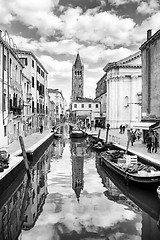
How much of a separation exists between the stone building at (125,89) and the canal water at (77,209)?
119ft

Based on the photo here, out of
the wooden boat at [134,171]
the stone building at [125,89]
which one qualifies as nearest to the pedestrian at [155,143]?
the wooden boat at [134,171]

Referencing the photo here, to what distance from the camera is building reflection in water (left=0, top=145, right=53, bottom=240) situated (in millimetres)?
8695

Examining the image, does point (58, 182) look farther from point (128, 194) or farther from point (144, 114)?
point (144, 114)

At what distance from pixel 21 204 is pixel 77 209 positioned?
2.45 m

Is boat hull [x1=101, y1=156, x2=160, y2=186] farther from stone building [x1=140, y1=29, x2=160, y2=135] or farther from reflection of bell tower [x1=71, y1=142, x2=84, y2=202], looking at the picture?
stone building [x1=140, y1=29, x2=160, y2=135]

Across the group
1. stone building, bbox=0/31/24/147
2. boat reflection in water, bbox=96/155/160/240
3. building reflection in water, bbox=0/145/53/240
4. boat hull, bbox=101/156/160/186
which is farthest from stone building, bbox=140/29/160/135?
stone building, bbox=0/31/24/147

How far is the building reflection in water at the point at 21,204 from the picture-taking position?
870 cm

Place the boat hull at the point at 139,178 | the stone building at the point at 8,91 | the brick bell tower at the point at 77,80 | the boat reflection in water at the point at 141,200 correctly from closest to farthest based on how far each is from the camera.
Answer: the boat reflection in water at the point at 141,200
the boat hull at the point at 139,178
the stone building at the point at 8,91
the brick bell tower at the point at 77,80

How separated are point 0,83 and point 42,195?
1168cm

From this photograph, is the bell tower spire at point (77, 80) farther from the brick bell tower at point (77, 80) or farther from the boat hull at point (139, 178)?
the boat hull at point (139, 178)

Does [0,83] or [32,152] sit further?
[0,83]

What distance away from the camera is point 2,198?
11008 millimetres

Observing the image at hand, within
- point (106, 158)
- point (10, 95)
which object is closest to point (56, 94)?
point (10, 95)

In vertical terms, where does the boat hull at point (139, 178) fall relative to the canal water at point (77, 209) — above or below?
above
